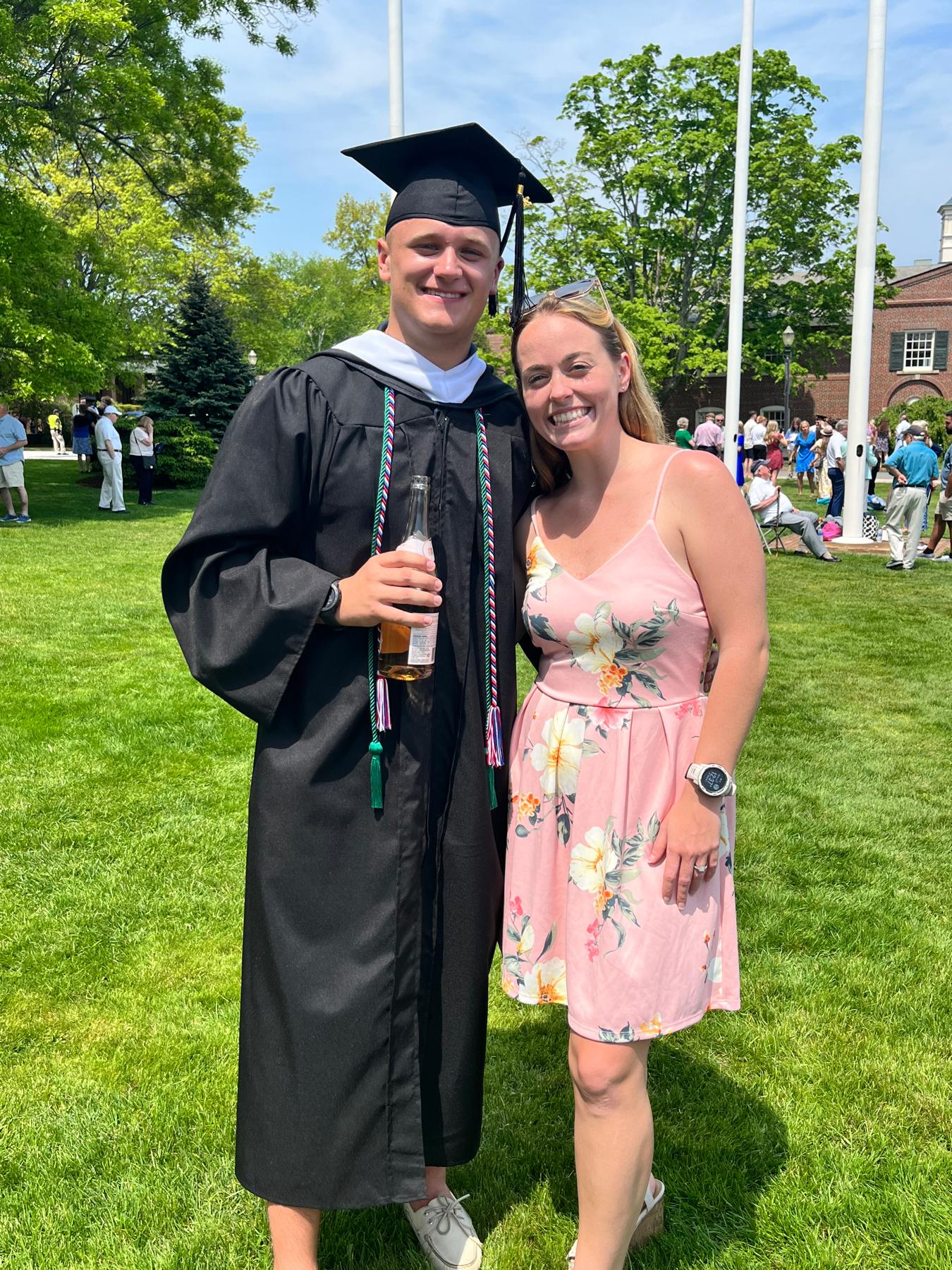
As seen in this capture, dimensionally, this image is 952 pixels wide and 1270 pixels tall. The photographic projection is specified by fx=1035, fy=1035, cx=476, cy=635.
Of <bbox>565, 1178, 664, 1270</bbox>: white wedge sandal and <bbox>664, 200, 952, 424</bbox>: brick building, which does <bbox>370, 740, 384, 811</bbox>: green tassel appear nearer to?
<bbox>565, 1178, 664, 1270</bbox>: white wedge sandal

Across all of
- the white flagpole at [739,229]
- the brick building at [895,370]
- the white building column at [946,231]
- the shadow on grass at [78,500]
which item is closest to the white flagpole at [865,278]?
the white flagpole at [739,229]

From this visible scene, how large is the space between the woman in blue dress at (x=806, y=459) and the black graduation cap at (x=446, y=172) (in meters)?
24.3

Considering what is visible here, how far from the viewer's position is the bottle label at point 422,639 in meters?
2.02

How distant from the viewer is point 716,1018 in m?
3.56

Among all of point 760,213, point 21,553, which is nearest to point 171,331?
point 21,553

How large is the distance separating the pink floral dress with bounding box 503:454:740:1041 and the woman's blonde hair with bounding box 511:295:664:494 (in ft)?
0.74

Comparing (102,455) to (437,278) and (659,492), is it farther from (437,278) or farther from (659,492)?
(659,492)

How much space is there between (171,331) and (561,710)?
79.6 feet

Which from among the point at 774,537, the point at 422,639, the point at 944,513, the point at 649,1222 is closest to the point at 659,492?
the point at 422,639

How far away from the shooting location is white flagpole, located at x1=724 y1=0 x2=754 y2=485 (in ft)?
58.3

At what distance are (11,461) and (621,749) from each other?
1627 centimetres

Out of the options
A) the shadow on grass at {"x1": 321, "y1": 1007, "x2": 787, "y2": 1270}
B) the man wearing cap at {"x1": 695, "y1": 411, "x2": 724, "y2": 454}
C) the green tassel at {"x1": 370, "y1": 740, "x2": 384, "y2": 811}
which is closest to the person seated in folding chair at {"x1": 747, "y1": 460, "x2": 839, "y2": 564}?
the man wearing cap at {"x1": 695, "y1": 411, "x2": 724, "y2": 454}

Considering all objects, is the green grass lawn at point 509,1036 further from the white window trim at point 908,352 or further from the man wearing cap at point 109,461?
the white window trim at point 908,352

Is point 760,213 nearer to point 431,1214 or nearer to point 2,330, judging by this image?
point 2,330
